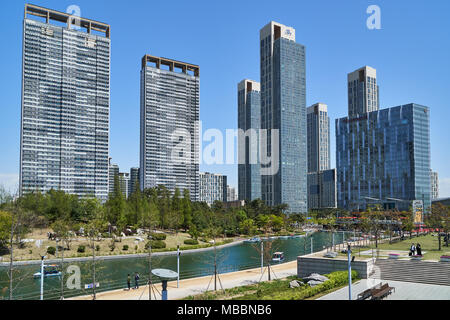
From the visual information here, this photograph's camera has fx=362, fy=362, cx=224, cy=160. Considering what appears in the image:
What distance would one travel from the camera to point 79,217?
181ft

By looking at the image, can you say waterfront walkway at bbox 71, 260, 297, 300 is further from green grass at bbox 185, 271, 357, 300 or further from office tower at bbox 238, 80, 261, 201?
office tower at bbox 238, 80, 261, 201

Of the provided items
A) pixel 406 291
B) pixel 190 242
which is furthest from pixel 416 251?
pixel 190 242

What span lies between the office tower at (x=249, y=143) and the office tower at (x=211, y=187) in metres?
11.9

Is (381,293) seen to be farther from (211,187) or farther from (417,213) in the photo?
(211,187)

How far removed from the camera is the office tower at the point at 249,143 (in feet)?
490

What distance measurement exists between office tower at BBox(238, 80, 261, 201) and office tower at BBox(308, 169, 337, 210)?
31170 mm

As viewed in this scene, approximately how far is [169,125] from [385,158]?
6590cm

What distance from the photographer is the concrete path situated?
14700mm

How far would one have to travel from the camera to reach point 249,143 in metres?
150

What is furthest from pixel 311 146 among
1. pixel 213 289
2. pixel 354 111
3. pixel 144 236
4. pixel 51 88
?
pixel 213 289

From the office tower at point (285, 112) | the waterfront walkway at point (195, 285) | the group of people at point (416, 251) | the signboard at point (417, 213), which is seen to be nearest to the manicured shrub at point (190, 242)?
the waterfront walkway at point (195, 285)

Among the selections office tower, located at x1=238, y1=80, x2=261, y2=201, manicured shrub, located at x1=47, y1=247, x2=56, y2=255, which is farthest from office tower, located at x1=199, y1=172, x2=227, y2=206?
manicured shrub, located at x1=47, y1=247, x2=56, y2=255

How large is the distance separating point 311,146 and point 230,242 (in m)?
146
